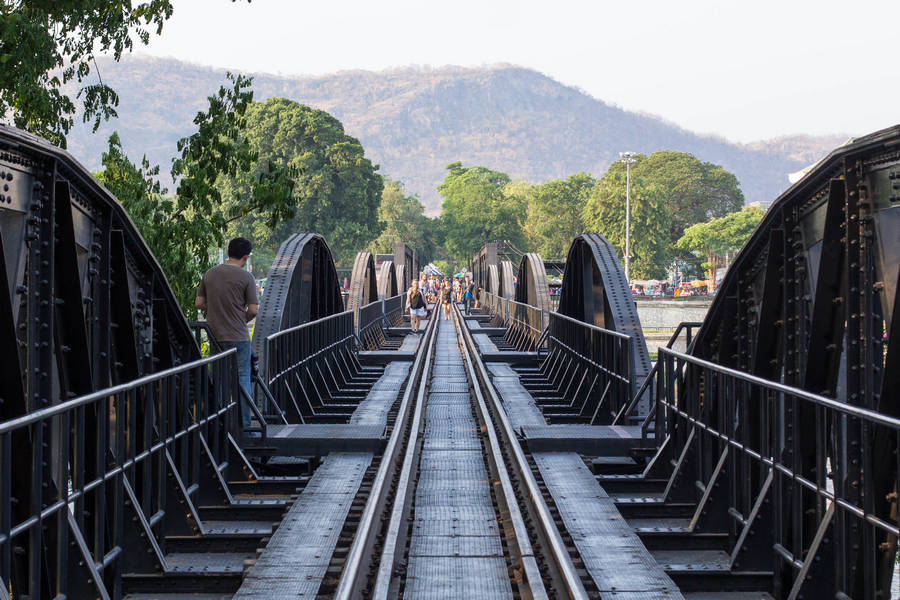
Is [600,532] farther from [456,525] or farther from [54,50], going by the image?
[54,50]

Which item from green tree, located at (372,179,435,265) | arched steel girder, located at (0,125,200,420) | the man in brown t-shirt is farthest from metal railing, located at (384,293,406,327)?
green tree, located at (372,179,435,265)

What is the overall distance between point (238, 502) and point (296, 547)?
6.62 ft

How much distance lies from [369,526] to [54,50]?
26.7 feet

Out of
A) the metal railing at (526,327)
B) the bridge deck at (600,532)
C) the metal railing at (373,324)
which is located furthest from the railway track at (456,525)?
the metal railing at (373,324)

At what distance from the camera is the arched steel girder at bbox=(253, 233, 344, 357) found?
485 inches

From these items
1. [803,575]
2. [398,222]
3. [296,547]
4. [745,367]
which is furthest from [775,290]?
[398,222]

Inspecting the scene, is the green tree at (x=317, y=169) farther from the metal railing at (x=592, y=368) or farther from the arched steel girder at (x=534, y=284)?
the metal railing at (x=592, y=368)

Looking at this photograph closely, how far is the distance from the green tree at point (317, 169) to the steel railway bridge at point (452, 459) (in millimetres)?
62309

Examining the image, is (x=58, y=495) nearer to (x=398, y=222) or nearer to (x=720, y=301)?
(x=720, y=301)

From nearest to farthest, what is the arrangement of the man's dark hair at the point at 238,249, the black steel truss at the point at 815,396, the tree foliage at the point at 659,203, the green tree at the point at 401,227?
the black steel truss at the point at 815,396 → the man's dark hair at the point at 238,249 → the tree foliage at the point at 659,203 → the green tree at the point at 401,227

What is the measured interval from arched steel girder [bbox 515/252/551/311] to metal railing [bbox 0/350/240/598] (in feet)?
50.6

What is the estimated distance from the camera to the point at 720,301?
319 inches

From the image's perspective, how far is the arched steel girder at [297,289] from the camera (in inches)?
485

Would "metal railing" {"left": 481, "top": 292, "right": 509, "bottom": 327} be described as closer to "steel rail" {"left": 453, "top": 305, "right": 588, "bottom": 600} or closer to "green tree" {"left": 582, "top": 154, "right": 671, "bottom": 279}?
"steel rail" {"left": 453, "top": 305, "right": 588, "bottom": 600}
